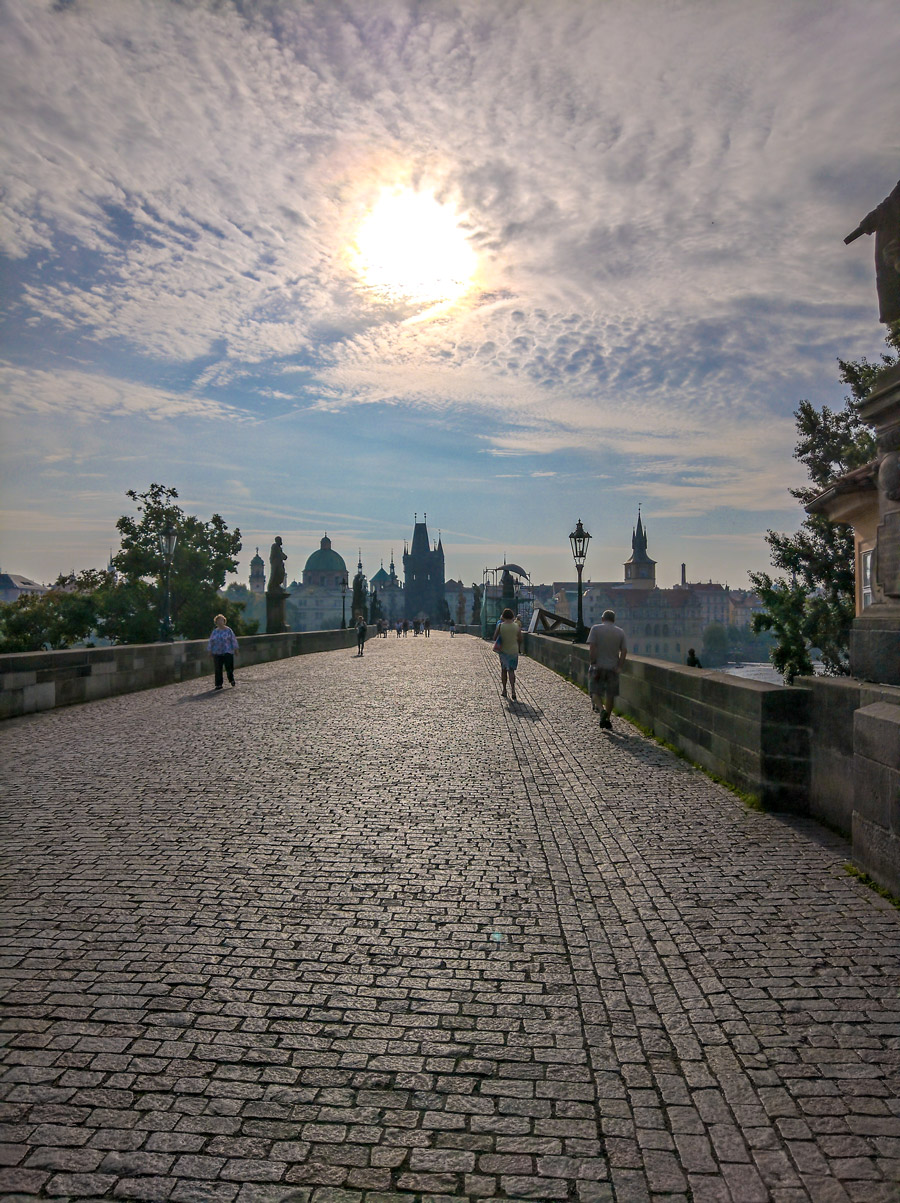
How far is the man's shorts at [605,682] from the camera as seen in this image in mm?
11047

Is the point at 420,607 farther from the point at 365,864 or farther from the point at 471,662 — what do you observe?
the point at 365,864

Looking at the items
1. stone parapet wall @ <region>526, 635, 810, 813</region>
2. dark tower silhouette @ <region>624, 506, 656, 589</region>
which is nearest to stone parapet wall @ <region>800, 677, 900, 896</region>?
stone parapet wall @ <region>526, 635, 810, 813</region>

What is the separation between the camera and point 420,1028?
3.15 m

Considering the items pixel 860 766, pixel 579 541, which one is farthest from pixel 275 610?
pixel 860 766

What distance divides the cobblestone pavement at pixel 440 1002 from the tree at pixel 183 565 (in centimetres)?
5109

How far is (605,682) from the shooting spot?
441 inches

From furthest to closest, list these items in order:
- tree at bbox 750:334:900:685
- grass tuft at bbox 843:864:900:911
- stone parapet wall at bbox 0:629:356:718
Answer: tree at bbox 750:334:900:685, stone parapet wall at bbox 0:629:356:718, grass tuft at bbox 843:864:900:911

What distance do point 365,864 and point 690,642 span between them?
157427 mm

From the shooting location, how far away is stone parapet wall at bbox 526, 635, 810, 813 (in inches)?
253

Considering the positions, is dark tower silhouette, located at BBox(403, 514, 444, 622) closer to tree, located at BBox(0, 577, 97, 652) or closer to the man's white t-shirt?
tree, located at BBox(0, 577, 97, 652)

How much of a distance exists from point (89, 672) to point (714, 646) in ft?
500

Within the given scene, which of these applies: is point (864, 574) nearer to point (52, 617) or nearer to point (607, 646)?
point (607, 646)

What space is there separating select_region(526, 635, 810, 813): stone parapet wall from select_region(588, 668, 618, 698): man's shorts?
60cm

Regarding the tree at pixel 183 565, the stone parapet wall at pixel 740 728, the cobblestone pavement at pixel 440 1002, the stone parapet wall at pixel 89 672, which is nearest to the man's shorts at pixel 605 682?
the stone parapet wall at pixel 740 728
